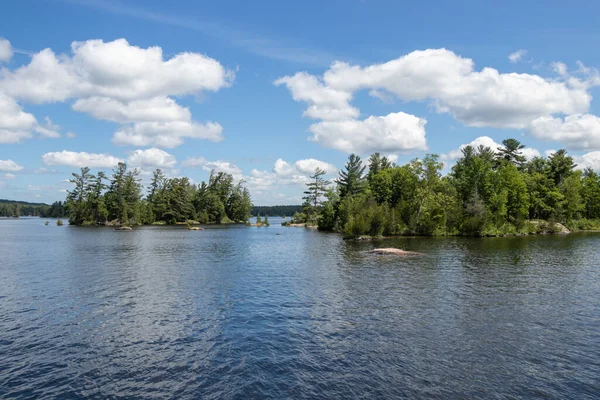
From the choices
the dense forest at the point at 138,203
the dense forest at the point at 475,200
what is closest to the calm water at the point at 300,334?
the dense forest at the point at 475,200

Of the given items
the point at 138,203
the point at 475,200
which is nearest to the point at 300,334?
the point at 475,200

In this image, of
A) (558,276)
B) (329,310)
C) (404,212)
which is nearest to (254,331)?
(329,310)

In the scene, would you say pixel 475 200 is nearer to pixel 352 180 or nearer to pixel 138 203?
pixel 352 180

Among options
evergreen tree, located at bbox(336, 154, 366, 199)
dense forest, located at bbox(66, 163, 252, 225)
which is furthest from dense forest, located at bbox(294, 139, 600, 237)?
dense forest, located at bbox(66, 163, 252, 225)

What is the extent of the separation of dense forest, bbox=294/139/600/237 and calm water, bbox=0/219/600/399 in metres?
57.9

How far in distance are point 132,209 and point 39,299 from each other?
149 m

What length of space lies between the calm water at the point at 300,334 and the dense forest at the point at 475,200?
57.9m

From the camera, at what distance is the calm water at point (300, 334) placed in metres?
15.2

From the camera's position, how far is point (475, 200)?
98875mm

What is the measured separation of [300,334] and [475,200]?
90323mm

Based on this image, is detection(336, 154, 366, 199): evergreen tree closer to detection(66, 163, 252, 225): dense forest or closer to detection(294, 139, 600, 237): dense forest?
detection(294, 139, 600, 237): dense forest

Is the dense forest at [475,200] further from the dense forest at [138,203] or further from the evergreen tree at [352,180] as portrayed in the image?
the dense forest at [138,203]

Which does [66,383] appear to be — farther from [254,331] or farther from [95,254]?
[95,254]

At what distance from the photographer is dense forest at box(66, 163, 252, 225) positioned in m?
165
